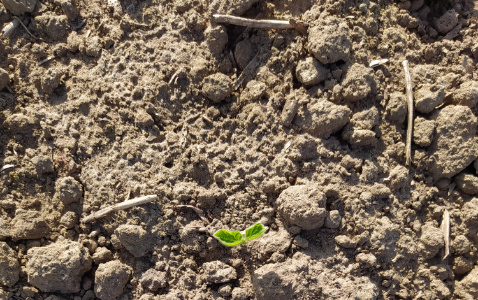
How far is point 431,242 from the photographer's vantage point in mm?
2270

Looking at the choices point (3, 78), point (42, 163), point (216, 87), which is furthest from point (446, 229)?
point (3, 78)

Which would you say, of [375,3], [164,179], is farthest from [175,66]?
[375,3]

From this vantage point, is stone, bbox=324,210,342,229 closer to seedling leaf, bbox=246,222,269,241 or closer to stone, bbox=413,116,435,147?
seedling leaf, bbox=246,222,269,241

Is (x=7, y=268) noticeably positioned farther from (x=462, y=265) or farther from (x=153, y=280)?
(x=462, y=265)

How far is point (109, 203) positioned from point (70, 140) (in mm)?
480

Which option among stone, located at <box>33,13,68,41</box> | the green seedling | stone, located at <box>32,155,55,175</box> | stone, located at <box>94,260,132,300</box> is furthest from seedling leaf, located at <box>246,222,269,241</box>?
stone, located at <box>33,13,68,41</box>

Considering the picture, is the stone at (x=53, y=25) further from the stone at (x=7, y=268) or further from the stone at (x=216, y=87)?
the stone at (x=7, y=268)

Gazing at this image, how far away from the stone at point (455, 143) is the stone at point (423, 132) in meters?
0.07

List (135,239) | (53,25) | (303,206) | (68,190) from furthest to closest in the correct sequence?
(53,25) → (68,190) → (135,239) → (303,206)

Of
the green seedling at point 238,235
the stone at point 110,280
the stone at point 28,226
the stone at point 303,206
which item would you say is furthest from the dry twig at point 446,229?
the stone at point 28,226

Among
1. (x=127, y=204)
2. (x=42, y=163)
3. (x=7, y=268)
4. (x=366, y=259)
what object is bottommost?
(x=7, y=268)

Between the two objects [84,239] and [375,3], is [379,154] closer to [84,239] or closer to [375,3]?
[375,3]

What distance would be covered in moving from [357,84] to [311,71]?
0.93 ft

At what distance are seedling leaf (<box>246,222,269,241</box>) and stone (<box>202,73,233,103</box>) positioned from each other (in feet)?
2.66
